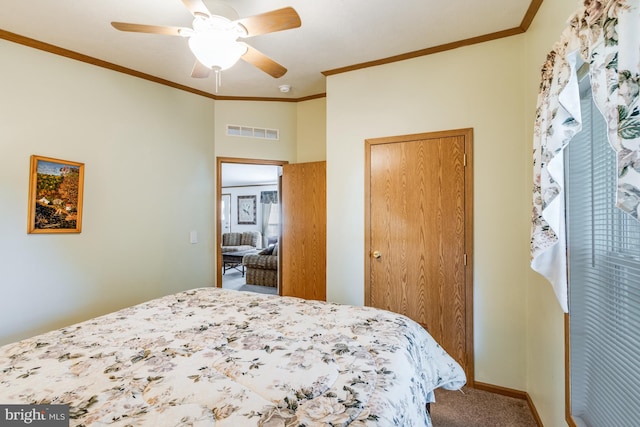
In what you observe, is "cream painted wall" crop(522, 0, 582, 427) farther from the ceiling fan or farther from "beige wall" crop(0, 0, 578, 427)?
the ceiling fan

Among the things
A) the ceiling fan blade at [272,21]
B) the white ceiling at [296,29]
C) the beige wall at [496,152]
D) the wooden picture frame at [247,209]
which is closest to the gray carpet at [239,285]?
the wooden picture frame at [247,209]

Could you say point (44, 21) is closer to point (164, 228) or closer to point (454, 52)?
point (164, 228)

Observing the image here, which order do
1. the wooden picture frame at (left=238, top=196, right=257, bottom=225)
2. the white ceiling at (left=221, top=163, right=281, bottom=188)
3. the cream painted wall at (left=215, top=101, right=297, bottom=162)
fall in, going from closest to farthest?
1. the cream painted wall at (left=215, top=101, right=297, bottom=162)
2. the white ceiling at (left=221, top=163, right=281, bottom=188)
3. the wooden picture frame at (left=238, top=196, right=257, bottom=225)

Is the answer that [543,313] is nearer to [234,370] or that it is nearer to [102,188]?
[234,370]

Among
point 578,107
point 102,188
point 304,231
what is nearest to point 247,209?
point 304,231

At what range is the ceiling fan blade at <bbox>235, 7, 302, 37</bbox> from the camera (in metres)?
1.44

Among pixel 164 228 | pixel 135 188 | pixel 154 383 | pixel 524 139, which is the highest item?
pixel 524 139

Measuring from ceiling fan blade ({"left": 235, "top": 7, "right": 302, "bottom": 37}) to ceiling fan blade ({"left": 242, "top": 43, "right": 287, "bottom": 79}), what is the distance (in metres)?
0.15

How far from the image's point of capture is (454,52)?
235 cm

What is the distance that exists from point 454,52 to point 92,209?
10.3 feet

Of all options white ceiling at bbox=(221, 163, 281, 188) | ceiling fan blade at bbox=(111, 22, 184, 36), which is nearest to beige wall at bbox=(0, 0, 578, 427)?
ceiling fan blade at bbox=(111, 22, 184, 36)

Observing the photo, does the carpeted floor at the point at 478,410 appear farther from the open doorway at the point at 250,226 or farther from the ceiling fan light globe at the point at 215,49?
the open doorway at the point at 250,226

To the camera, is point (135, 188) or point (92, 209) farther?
point (135, 188)

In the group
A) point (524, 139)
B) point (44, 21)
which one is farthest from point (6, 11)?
point (524, 139)
